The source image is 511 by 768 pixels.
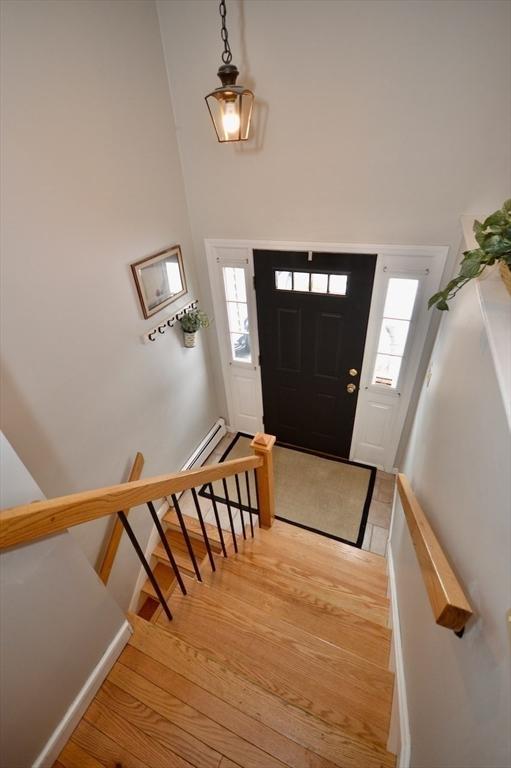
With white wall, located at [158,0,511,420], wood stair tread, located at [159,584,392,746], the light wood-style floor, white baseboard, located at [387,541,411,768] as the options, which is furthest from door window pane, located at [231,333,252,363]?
white baseboard, located at [387,541,411,768]

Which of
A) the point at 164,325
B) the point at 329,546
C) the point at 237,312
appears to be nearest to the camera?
the point at 329,546

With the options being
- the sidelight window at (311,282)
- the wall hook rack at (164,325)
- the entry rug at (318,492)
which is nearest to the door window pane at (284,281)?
the sidelight window at (311,282)

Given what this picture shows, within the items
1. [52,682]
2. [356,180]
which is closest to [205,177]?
[356,180]

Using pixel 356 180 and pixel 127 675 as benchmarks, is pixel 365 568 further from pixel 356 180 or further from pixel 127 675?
pixel 356 180

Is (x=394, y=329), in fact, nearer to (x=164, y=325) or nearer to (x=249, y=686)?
(x=164, y=325)

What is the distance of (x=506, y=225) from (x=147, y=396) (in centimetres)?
224

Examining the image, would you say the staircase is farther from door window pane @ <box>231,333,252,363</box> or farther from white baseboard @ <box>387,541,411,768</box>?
door window pane @ <box>231,333,252,363</box>

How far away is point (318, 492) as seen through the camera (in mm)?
3234

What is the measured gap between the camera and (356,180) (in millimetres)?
2211

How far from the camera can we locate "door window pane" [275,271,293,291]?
2.76 metres

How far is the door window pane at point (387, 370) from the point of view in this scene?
9.05 ft

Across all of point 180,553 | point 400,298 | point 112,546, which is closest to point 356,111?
point 400,298

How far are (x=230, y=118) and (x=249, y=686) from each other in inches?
109

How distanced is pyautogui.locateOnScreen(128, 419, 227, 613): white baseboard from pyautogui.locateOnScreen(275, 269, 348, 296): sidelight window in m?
→ 1.66
